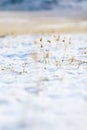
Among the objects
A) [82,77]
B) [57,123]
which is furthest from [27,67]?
[57,123]

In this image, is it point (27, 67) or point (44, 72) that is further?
point (27, 67)

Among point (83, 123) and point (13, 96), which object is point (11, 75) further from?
point (83, 123)

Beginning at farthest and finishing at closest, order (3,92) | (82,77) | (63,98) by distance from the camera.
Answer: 1. (82,77)
2. (3,92)
3. (63,98)

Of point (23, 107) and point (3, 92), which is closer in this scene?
point (23, 107)

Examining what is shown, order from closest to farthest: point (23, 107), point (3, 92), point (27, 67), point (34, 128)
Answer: point (34, 128)
point (23, 107)
point (3, 92)
point (27, 67)

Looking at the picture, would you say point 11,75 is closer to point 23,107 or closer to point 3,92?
point 3,92

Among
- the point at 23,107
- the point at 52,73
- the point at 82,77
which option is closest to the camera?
the point at 23,107

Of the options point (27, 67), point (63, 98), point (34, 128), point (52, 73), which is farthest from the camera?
point (27, 67)

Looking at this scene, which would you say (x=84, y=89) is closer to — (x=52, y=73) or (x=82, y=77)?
(x=82, y=77)

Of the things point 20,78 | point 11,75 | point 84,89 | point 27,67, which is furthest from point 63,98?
point 27,67
